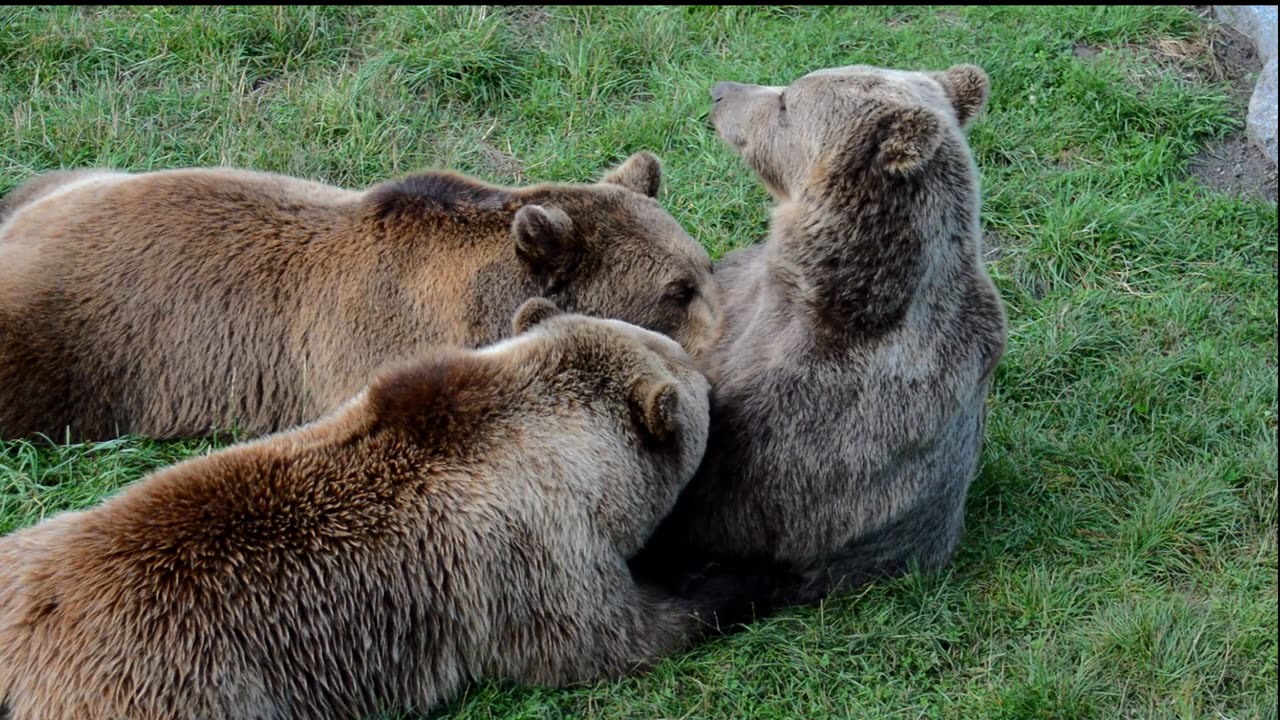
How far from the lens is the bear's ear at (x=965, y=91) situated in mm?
6723

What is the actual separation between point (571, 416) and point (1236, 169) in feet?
18.3

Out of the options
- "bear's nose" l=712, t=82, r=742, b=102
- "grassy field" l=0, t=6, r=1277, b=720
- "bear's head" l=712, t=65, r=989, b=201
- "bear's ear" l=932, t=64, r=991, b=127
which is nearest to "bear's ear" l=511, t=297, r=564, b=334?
"bear's head" l=712, t=65, r=989, b=201

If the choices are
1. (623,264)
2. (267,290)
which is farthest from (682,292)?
(267,290)

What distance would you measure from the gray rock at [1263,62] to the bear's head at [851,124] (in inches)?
124

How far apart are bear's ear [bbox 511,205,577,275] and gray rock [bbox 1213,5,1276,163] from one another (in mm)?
5018

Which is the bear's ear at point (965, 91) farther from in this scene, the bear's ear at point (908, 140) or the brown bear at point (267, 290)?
the brown bear at point (267, 290)

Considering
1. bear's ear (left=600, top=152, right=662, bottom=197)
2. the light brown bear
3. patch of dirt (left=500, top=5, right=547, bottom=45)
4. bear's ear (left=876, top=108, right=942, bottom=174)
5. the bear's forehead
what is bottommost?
the light brown bear

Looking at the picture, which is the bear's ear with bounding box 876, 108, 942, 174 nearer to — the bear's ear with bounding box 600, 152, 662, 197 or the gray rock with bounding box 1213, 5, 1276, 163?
the bear's ear with bounding box 600, 152, 662, 197

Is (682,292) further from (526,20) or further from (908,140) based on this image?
(526,20)

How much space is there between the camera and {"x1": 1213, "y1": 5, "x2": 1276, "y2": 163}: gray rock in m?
8.82

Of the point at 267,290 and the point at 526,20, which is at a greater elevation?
the point at 526,20

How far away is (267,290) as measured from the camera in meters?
6.83

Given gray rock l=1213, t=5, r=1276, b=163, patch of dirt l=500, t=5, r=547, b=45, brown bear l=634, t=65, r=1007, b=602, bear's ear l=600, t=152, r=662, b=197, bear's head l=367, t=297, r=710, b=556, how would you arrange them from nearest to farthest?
1. bear's head l=367, t=297, r=710, b=556
2. brown bear l=634, t=65, r=1007, b=602
3. bear's ear l=600, t=152, r=662, b=197
4. gray rock l=1213, t=5, r=1276, b=163
5. patch of dirt l=500, t=5, r=547, b=45

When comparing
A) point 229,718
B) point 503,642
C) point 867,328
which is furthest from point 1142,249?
point 229,718
